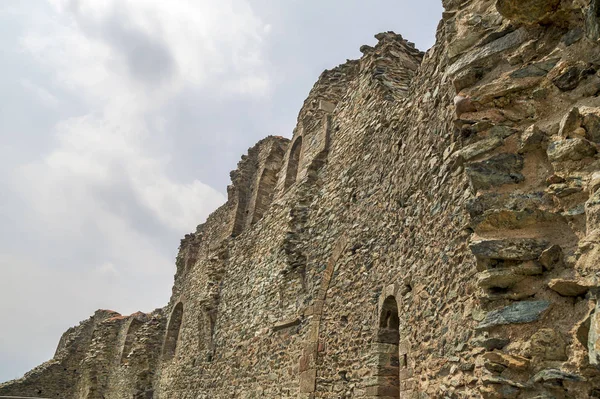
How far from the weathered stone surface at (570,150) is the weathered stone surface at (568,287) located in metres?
0.68

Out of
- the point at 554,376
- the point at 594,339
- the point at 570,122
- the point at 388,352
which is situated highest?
the point at 570,122

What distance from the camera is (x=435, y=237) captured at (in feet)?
15.1

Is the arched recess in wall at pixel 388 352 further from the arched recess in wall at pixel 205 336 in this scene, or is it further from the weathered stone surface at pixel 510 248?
the arched recess in wall at pixel 205 336

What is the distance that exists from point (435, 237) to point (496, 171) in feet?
5.55

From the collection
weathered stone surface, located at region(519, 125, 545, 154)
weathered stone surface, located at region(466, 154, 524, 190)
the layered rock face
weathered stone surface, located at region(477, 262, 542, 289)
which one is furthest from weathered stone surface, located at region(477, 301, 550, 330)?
weathered stone surface, located at region(519, 125, 545, 154)

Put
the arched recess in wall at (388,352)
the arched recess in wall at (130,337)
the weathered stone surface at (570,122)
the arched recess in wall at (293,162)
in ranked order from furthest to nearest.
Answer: the arched recess in wall at (130,337) → the arched recess in wall at (293,162) → the arched recess in wall at (388,352) → the weathered stone surface at (570,122)

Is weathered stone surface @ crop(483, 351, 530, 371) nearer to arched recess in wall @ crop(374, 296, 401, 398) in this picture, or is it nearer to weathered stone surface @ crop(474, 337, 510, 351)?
weathered stone surface @ crop(474, 337, 510, 351)

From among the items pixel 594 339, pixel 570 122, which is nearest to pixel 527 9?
pixel 570 122

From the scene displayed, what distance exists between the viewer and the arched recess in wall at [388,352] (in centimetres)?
533

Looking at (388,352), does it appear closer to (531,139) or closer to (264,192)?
(531,139)

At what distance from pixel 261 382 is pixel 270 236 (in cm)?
303

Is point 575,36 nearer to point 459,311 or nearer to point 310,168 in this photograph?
point 459,311

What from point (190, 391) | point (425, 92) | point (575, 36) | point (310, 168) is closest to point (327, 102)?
point (310, 168)

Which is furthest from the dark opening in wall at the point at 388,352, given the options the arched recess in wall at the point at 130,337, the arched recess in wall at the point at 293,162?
the arched recess in wall at the point at 130,337
